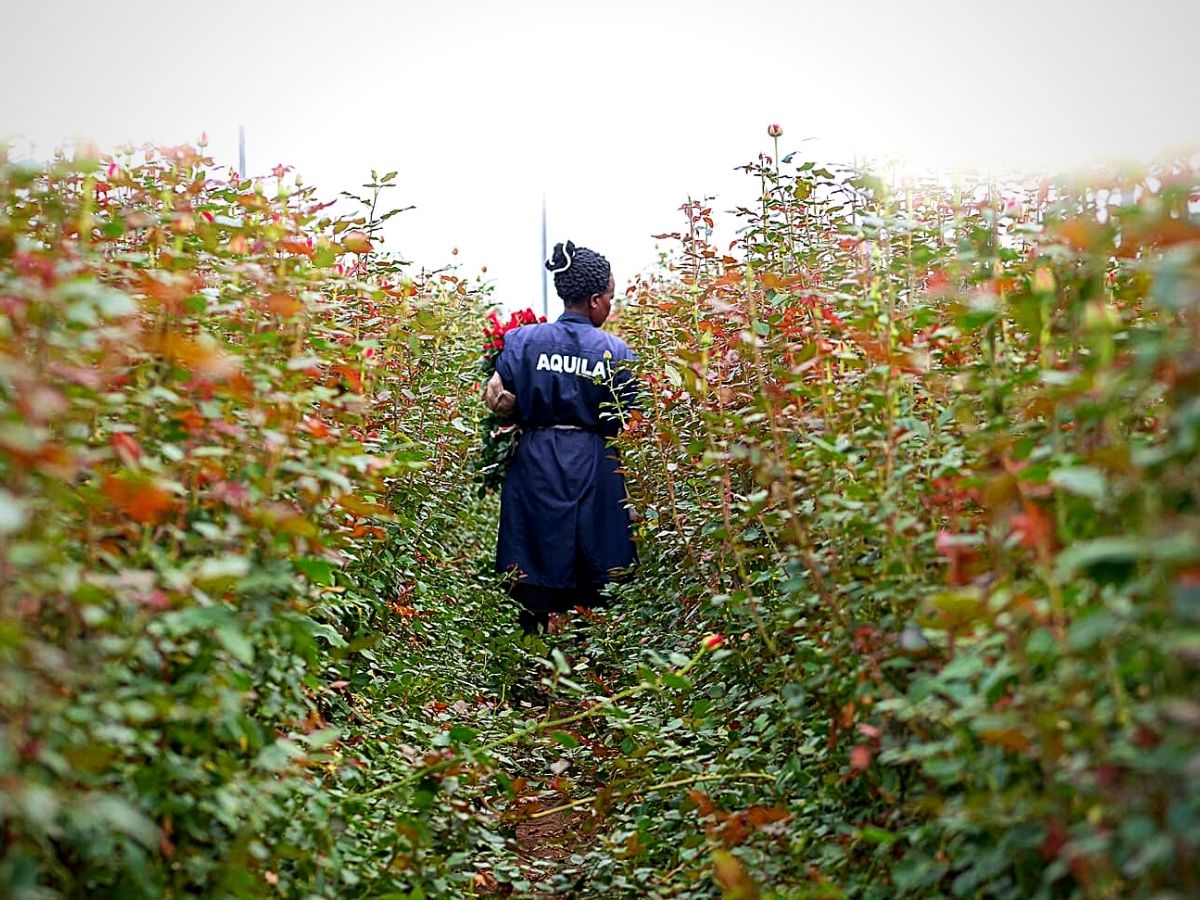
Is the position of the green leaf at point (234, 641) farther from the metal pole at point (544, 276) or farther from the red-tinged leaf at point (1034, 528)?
the metal pole at point (544, 276)

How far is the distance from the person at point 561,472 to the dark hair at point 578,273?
0.13m

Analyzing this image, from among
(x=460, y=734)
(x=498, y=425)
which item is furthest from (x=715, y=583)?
(x=498, y=425)

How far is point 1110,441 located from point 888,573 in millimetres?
591

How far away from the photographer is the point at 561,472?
4887 millimetres

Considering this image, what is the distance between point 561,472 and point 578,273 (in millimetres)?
849

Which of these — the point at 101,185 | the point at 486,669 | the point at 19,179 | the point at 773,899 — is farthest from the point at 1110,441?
the point at 486,669

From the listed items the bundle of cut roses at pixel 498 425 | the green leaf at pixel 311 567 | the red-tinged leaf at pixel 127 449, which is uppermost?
the bundle of cut roses at pixel 498 425

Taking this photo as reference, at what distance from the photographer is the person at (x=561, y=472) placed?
15.9 feet

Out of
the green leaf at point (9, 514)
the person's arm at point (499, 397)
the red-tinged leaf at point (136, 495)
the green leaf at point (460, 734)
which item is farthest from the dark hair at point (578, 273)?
the green leaf at point (9, 514)

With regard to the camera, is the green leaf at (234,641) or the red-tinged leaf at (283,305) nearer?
the green leaf at (234,641)

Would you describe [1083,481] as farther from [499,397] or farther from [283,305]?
[499,397]

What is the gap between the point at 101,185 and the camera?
3023 mm

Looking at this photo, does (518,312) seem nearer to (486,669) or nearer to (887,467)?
(486,669)

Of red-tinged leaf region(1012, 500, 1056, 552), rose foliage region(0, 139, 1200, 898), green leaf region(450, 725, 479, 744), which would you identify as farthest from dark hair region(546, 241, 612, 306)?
red-tinged leaf region(1012, 500, 1056, 552)
